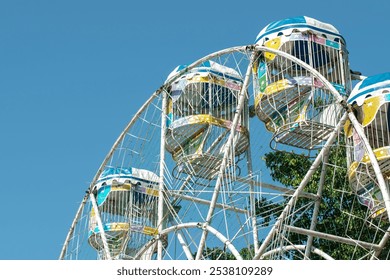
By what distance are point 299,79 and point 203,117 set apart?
12.2ft

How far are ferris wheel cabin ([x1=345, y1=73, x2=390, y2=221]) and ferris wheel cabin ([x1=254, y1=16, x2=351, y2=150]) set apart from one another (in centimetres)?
175

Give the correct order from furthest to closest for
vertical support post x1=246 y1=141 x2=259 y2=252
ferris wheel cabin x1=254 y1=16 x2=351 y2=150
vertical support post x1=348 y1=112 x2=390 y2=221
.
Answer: ferris wheel cabin x1=254 y1=16 x2=351 y2=150
vertical support post x1=246 y1=141 x2=259 y2=252
vertical support post x1=348 y1=112 x2=390 y2=221

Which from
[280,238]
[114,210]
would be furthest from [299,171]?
[280,238]

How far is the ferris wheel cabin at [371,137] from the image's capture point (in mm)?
24438

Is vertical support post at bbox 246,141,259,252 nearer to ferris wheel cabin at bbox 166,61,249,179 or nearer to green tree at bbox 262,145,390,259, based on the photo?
ferris wheel cabin at bbox 166,61,249,179

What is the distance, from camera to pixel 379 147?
2473 cm

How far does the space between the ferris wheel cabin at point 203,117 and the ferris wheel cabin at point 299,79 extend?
1.95 metres

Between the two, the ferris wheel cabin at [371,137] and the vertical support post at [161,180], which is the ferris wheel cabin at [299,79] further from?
the vertical support post at [161,180]

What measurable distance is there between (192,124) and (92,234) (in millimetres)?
6249

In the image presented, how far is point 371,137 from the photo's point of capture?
24.9 meters

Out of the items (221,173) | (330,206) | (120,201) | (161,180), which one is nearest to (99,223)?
(120,201)

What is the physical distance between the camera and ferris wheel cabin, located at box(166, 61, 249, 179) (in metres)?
29.7

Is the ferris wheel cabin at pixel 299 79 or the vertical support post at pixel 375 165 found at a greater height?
the ferris wheel cabin at pixel 299 79
